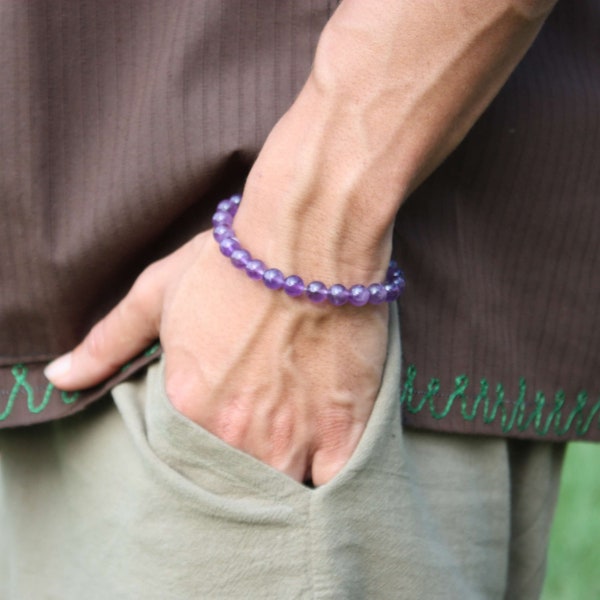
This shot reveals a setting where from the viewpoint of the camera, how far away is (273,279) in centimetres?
108

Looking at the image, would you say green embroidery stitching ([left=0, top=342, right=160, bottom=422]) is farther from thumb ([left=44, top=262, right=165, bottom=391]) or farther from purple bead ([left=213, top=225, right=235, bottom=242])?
purple bead ([left=213, top=225, right=235, bottom=242])

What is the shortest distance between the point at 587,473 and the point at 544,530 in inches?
91.3

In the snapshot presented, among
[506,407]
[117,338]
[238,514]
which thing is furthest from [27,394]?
[506,407]

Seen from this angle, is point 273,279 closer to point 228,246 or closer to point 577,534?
point 228,246

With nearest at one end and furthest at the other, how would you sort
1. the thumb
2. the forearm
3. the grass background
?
the forearm
the thumb
the grass background

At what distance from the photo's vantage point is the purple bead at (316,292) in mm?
1077

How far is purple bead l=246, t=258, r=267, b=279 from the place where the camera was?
1.08 metres

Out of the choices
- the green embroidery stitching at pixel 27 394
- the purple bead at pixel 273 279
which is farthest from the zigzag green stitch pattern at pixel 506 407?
the green embroidery stitching at pixel 27 394

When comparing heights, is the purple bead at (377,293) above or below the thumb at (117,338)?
above

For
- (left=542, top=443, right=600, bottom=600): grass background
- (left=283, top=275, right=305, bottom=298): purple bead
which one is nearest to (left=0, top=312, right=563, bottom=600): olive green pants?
(left=283, top=275, right=305, bottom=298): purple bead

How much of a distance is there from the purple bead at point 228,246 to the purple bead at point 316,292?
0.08m

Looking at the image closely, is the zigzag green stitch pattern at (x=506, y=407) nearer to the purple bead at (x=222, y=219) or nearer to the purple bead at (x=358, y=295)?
the purple bead at (x=358, y=295)

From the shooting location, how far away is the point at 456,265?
1256 mm

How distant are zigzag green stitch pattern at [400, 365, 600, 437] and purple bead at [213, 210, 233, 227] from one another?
0.92ft
